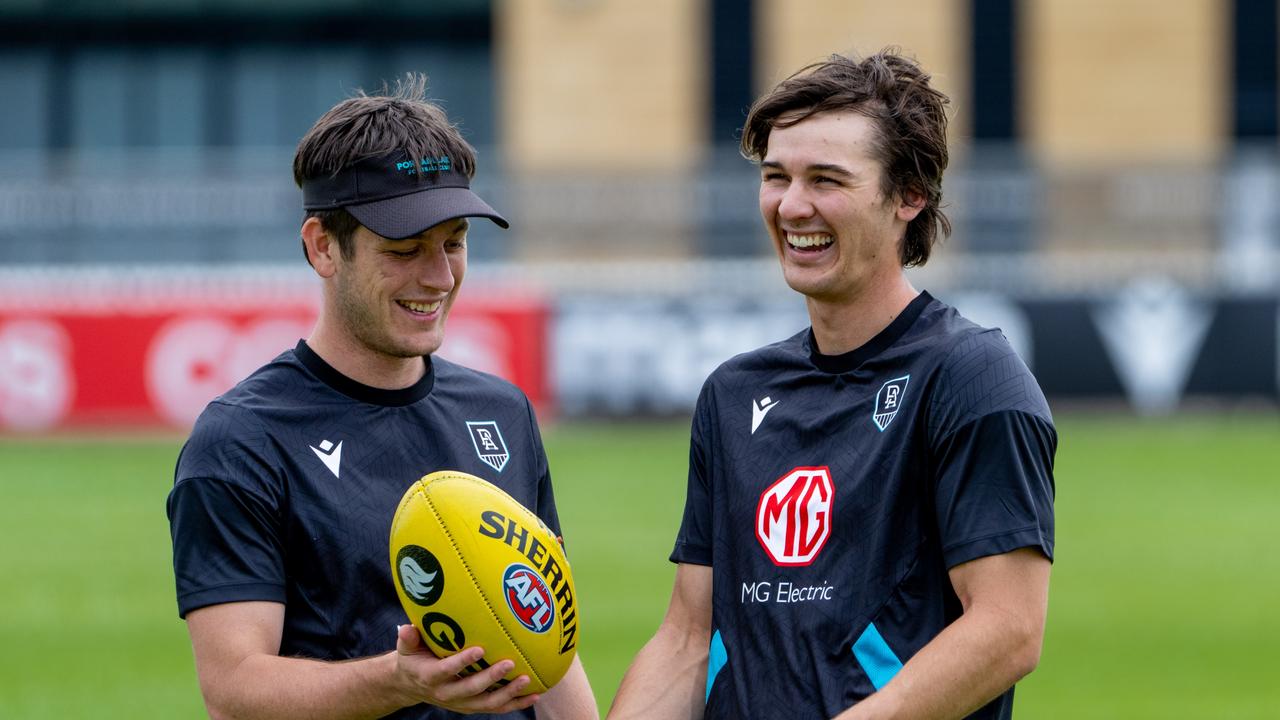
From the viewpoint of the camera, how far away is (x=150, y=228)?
90.1 feet

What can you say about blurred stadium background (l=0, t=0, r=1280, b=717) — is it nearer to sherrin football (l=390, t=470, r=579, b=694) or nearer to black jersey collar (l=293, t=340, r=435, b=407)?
black jersey collar (l=293, t=340, r=435, b=407)

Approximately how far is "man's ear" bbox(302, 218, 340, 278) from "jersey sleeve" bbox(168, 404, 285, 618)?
459 mm

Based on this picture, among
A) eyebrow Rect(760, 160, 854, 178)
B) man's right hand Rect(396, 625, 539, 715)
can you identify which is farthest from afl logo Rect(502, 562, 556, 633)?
eyebrow Rect(760, 160, 854, 178)

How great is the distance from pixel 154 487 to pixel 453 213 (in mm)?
14590

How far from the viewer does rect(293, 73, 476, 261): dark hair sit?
4262 mm

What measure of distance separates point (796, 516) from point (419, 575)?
0.83 meters

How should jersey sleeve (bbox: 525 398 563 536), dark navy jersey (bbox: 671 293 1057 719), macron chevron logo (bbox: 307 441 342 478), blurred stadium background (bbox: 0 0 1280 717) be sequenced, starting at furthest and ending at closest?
1. blurred stadium background (bbox: 0 0 1280 717)
2. jersey sleeve (bbox: 525 398 563 536)
3. macron chevron logo (bbox: 307 441 342 478)
4. dark navy jersey (bbox: 671 293 1057 719)

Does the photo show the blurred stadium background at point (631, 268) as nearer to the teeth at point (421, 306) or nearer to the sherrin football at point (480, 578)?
the teeth at point (421, 306)

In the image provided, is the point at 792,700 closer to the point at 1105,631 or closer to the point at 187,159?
the point at 1105,631

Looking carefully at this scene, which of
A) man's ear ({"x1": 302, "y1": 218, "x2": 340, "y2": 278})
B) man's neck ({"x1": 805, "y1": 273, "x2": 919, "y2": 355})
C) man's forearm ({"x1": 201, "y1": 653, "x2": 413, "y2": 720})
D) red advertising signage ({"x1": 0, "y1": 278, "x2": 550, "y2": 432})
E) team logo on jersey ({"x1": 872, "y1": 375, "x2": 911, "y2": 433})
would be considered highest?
man's ear ({"x1": 302, "y1": 218, "x2": 340, "y2": 278})

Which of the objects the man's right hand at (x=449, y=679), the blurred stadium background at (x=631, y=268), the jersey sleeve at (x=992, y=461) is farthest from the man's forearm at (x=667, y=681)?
the blurred stadium background at (x=631, y=268)

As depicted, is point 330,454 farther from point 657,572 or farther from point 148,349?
point 148,349

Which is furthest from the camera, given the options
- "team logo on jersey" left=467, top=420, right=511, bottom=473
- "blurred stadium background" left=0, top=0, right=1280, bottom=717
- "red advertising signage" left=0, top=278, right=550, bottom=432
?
"red advertising signage" left=0, top=278, right=550, bottom=432

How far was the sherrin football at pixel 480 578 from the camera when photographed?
382 centimetres
